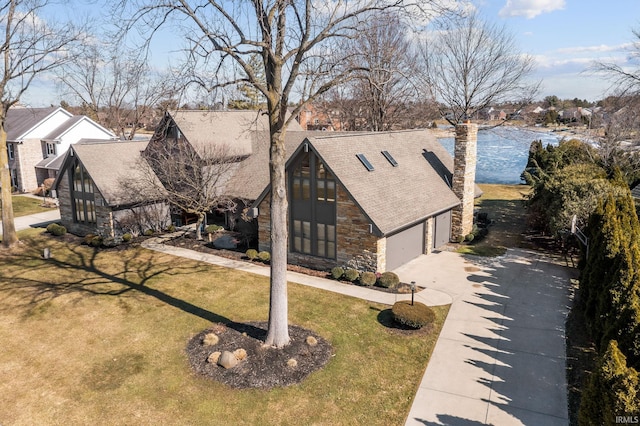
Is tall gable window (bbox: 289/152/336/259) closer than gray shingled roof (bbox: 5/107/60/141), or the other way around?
tall gable window (bbox: 289/152/336/259)

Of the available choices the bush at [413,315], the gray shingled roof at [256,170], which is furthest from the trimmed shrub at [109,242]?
the bush at [413,315]

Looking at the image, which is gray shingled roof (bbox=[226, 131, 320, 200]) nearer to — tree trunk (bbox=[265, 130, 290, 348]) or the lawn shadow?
the lawn shadow

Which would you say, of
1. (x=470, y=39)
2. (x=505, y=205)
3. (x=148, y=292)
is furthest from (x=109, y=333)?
(x=470, y=39)

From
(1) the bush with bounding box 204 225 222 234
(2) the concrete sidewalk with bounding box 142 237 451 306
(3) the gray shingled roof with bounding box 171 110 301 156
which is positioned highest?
(3) the gray shingled roof with bounding box 171 110 301 156

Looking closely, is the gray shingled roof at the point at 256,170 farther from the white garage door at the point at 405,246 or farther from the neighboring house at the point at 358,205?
the white garage door at the point at 405,246

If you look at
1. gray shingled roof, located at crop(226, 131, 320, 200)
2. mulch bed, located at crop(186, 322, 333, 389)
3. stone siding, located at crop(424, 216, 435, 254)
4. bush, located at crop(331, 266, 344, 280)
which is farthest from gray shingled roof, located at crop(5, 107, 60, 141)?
stone siding, located at crop(424, 216, 435, 254)

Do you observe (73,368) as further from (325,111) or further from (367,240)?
(325,111)
